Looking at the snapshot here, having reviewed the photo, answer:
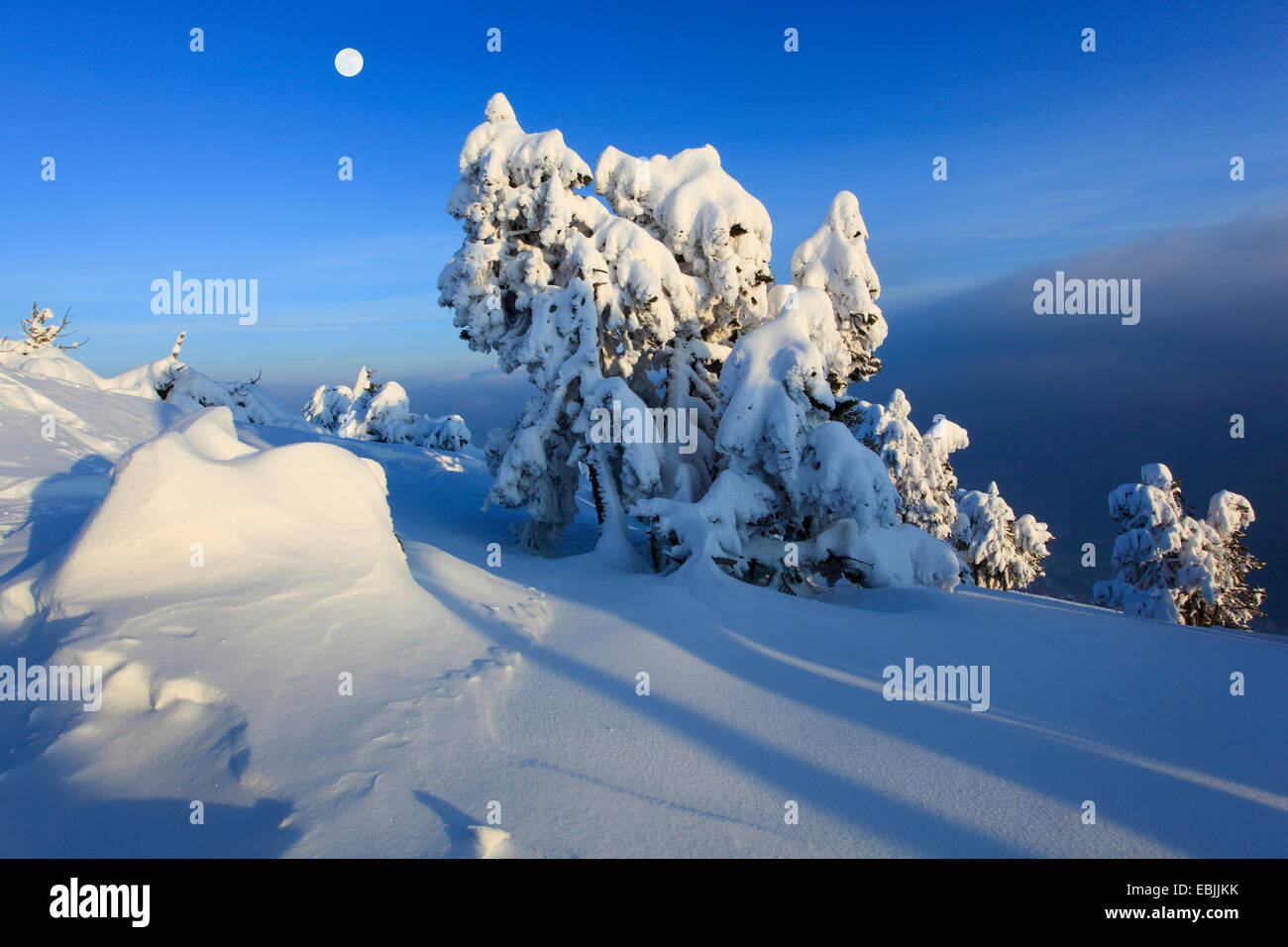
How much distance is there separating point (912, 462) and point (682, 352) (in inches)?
444

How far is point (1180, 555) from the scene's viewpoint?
19172mm

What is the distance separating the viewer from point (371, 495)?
7.50 metres

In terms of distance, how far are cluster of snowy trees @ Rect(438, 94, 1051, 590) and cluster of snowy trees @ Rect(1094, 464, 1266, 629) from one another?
11.0 metres

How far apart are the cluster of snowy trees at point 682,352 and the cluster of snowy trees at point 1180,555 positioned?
36.2ft

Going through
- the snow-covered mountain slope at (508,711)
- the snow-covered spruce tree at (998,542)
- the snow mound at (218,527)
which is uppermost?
the snow mound at (218,527)

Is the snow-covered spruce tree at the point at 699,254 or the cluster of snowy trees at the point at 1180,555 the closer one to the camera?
the snow-covered spruce tree at the point at 699,254

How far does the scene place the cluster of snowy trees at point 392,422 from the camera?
111ft

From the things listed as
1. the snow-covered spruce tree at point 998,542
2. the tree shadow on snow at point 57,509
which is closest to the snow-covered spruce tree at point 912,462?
the snow-covered spruce tree at point 998,542

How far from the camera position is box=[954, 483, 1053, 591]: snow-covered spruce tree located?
23250mm

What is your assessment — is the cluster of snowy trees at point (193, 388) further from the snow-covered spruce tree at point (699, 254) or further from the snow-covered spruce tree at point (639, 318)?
the snow-covered spruce tree at point (699, 254)

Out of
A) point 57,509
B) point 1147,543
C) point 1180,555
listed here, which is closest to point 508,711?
point 57,509
